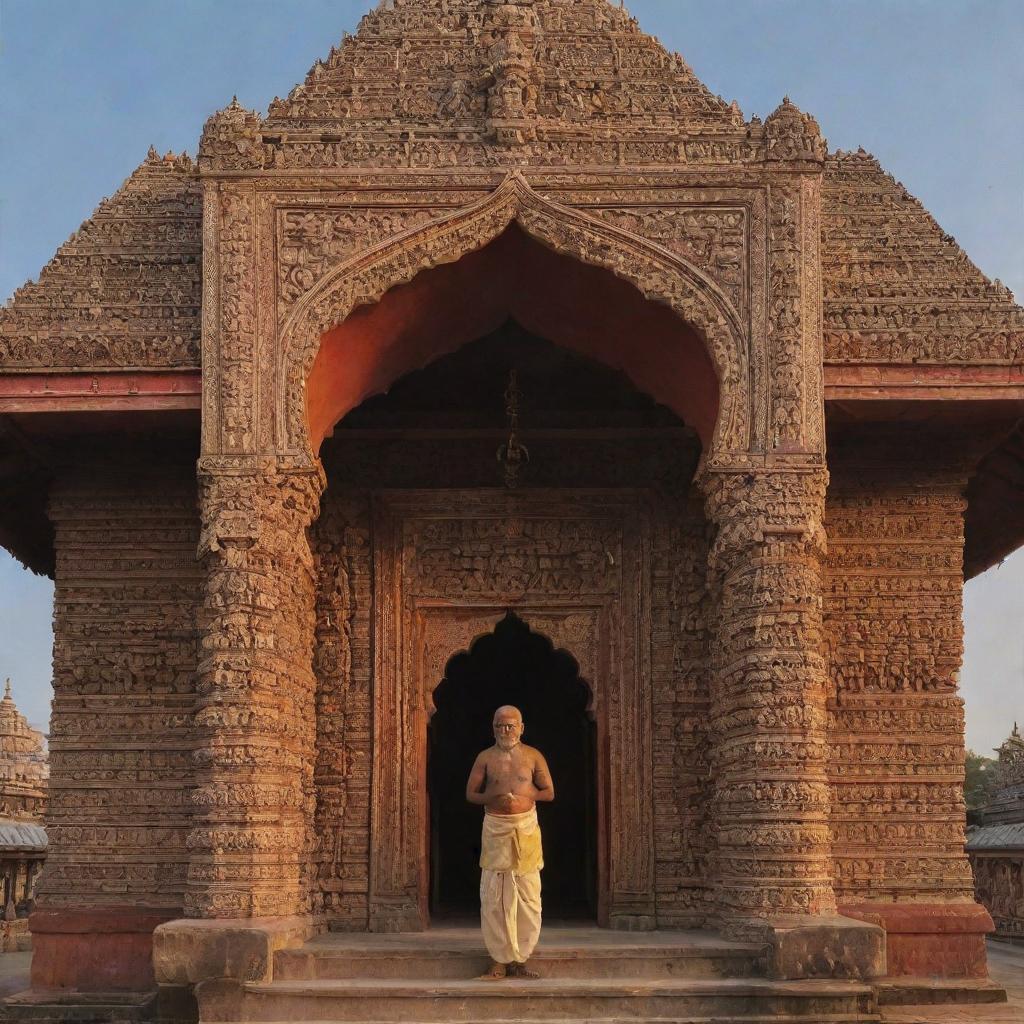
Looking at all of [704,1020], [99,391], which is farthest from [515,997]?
[99,391]

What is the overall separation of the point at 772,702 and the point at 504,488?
3885 millimetres

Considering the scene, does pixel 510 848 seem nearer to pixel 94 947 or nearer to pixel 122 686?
pixel 94 947

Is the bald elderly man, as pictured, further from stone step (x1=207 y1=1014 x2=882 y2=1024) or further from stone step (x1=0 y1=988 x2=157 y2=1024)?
stone step (x1=0 y1=988 x2=157 y2=1024)

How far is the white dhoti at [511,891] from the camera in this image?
11.4m

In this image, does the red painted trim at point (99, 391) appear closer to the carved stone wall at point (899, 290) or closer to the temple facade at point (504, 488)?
the temple facade at point (504, 488)

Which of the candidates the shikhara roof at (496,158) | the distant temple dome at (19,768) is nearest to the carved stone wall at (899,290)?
the shikhara roof at (496,158)

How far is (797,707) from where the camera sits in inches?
478

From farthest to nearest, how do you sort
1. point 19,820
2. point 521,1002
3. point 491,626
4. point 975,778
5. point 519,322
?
point 975,778 < point 19,820 < point 491,626 < point 519,322 < point 521,1002

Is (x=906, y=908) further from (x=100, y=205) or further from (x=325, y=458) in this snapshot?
(x=100, y=205)

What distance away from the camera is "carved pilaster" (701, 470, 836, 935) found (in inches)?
470

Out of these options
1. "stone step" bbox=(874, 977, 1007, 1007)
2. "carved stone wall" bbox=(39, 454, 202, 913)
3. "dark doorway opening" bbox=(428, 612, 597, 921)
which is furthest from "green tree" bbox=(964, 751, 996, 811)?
"carved stone wall" bbox=(39, 454, 202, 913)

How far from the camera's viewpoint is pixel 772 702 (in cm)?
1217

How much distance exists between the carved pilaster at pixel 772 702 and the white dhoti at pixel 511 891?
1701mm

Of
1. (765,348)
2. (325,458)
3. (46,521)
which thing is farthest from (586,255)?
(46,521)
